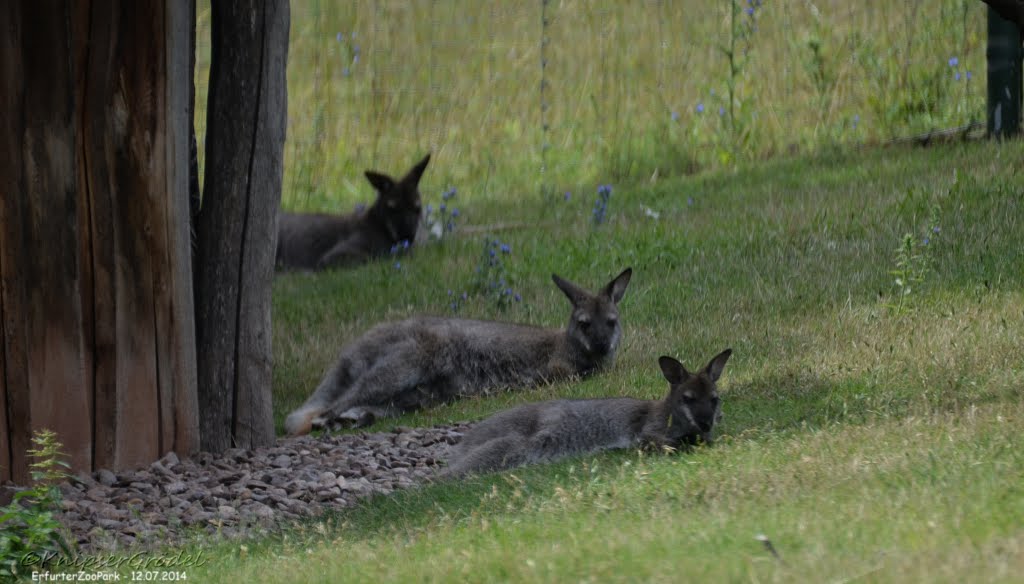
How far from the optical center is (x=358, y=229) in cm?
1591

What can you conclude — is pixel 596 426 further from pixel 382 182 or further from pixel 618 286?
pixel 382 182

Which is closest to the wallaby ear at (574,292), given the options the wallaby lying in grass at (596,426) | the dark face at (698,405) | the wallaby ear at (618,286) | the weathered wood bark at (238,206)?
the wallaby ear at (618,286)

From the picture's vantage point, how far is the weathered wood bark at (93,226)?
7.73 meters

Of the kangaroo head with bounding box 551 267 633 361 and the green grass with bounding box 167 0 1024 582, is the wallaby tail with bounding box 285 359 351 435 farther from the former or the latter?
the kangaroo head with bounding box 551 267 633 361

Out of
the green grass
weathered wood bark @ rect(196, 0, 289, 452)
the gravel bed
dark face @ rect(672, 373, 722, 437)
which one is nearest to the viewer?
the green grass

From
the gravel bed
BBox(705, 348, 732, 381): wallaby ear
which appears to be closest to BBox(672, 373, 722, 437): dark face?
BBox(705, 348, 732, 381): wallaby ear

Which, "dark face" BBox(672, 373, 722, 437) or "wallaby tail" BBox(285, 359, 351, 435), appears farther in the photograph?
"wallaby tail" BBox(285, 359, 351, 435)

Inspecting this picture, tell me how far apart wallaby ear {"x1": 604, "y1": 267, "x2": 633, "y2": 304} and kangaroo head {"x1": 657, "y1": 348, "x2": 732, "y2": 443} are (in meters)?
2.76

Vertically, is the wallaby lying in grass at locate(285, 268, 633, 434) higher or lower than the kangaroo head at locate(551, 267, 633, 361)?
lower

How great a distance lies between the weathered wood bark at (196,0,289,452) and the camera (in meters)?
8.62

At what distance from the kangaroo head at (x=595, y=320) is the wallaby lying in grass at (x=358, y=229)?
457 cm

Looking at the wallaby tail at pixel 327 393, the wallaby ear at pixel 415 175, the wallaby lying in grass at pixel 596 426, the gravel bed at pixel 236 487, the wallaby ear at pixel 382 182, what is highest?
the wallaby ear at pixel 415 175

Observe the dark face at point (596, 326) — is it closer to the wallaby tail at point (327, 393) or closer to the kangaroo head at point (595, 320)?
the kangaroo head at point (595, 320)

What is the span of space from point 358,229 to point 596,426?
8151 millimetres
